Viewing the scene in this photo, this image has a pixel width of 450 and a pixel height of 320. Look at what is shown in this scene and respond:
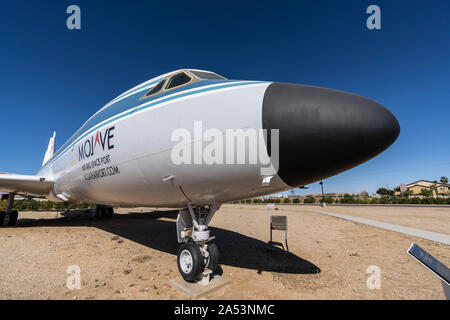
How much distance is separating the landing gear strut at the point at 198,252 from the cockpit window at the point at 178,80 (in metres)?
2.53

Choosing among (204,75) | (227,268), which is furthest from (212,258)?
(204,75)

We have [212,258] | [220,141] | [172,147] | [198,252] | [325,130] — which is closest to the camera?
[325,130]

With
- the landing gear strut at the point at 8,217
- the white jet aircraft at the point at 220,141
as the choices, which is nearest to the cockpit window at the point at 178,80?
the white jet aircraft at the point at 220,141

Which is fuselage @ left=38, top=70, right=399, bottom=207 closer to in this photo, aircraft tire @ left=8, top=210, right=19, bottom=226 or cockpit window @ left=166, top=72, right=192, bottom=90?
cockpit window @ left=166, top=72, right=192, bottom=90

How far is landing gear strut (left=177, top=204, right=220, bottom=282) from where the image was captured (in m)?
3.94

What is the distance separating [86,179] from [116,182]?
2055 mm

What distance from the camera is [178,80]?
4262mm

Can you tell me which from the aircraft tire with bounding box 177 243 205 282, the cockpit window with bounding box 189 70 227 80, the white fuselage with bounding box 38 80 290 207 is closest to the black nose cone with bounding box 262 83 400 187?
the white fuselage with bounding box 38 80 290 207

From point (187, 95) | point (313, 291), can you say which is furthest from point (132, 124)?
point (313, 291)

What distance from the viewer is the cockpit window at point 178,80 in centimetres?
416

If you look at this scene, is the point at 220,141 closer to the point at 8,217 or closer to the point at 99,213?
the point at 8,217

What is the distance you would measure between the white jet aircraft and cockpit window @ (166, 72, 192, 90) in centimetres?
3

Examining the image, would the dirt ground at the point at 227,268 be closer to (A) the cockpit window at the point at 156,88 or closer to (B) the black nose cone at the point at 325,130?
(B) the black nose cone at the point at 325,130

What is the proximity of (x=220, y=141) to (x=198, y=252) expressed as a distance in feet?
7.84
